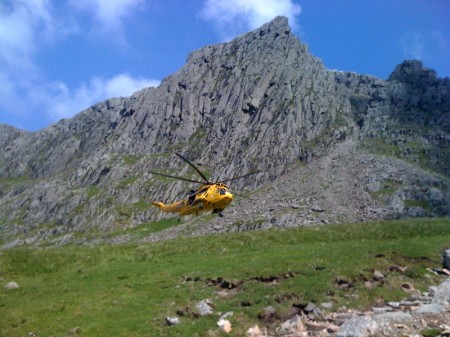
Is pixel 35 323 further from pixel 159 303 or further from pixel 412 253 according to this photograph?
pixel 412 253

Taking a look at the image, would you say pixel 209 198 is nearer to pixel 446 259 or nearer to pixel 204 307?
pixel 204 307

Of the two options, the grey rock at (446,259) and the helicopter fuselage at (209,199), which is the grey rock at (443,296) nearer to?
the grey rock at (446,259)

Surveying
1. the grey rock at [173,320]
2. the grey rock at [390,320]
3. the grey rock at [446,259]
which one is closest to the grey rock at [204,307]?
the grey rock at [173,320]

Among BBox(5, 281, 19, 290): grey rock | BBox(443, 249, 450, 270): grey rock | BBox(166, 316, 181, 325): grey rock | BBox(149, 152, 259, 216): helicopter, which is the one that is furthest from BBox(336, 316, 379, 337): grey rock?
BBox(5, 281, 19, 290): grey rock

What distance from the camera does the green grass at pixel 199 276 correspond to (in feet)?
81.5

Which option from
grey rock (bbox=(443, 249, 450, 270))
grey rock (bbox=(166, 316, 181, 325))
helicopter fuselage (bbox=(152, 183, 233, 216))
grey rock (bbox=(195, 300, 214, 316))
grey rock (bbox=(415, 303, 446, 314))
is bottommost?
grey rock (bbox=(166, 316, 181, 325))

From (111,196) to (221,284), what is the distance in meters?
176

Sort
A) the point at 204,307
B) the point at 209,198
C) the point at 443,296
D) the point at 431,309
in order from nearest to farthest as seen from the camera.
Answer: the point at 431,309
the point at 443,296
the point at 204,307
the point at 209,198

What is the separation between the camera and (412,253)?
31.7 metres

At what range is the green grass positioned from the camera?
2484cm

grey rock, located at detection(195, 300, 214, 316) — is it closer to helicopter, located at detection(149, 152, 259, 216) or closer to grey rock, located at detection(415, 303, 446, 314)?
grey rock, located at detection(415, 303, 446, 314)

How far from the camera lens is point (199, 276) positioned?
31.9m

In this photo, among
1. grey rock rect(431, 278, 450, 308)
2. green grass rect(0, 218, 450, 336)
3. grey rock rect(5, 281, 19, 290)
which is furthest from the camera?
grey rock rect(5, 281, 19, 290)

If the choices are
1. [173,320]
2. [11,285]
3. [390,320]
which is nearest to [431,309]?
[390,320]
